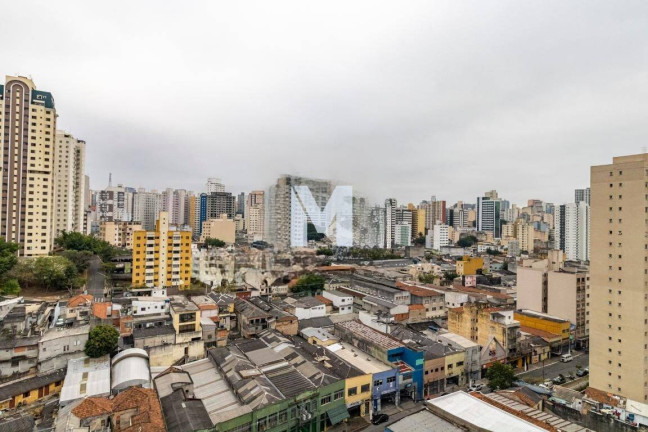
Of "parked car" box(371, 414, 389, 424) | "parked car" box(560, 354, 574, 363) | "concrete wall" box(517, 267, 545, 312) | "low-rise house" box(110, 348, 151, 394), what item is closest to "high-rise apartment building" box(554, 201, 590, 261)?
"concrete wall" box(517, 267, 545, 312)

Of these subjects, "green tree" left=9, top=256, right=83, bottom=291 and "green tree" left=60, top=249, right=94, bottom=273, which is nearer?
"green tree" left=9, top=256, right=83, bottom=291

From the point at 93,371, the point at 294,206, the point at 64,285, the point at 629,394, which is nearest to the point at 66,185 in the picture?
the point at 64,285

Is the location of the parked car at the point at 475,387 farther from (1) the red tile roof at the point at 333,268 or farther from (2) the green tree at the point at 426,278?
(1) the red tile roof at the point at 333,268

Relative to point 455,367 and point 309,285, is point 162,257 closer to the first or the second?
point 309,285

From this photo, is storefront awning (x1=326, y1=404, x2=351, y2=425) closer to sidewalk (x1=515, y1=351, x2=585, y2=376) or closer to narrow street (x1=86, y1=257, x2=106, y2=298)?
sidewalk (x1=515, y1=351, x2=585, y2=376)

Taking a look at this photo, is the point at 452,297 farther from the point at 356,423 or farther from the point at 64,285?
the point at 64,285

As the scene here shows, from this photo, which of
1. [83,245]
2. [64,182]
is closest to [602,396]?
[83,245]
